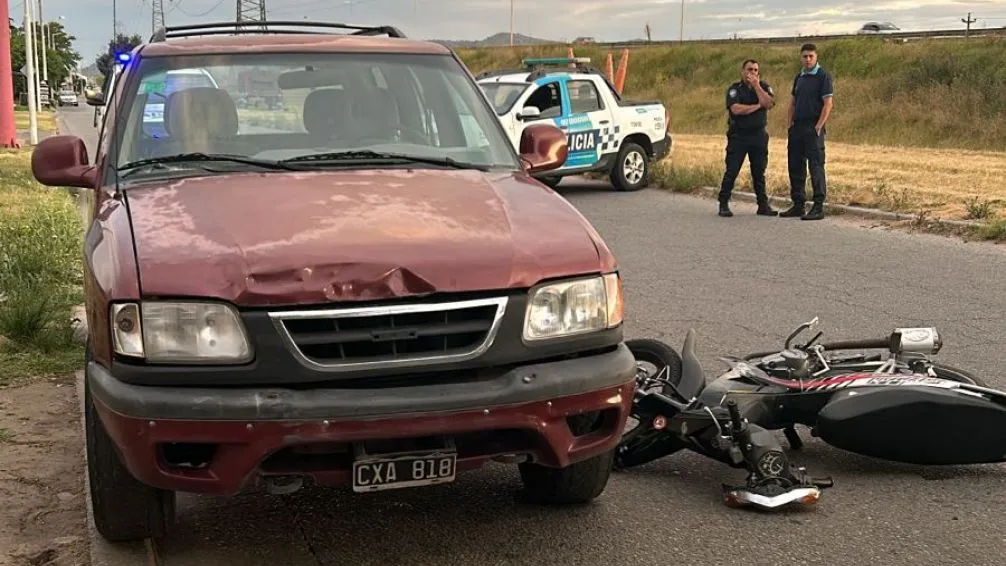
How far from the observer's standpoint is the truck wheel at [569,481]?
377 centimetres

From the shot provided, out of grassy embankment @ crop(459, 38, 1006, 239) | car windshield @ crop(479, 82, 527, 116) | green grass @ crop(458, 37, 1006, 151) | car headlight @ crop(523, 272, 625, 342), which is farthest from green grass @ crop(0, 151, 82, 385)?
green grass @ crop(458, 37, 1006, 151)

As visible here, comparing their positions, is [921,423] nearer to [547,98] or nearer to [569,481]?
[569,481]

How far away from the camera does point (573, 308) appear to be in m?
Result: 3.25

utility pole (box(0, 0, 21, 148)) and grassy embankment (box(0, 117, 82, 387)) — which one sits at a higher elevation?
utility pole (box(0, 0, 21, 148))

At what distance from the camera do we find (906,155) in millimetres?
21500

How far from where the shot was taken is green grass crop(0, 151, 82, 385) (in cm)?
593

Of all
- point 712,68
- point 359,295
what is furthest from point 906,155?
point 712,68

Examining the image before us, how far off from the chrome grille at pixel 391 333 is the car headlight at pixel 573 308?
0.42 feet

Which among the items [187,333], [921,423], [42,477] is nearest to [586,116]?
[921,423]

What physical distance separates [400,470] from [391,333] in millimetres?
415

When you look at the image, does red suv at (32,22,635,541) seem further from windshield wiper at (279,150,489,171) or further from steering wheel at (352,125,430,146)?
steering wheel at (352,125,430,146)

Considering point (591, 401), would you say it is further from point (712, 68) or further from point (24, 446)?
point (712, 68)

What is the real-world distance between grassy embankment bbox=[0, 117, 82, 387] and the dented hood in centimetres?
272

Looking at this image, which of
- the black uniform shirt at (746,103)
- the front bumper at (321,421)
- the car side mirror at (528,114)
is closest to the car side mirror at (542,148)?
the front bumper at (321,421)
